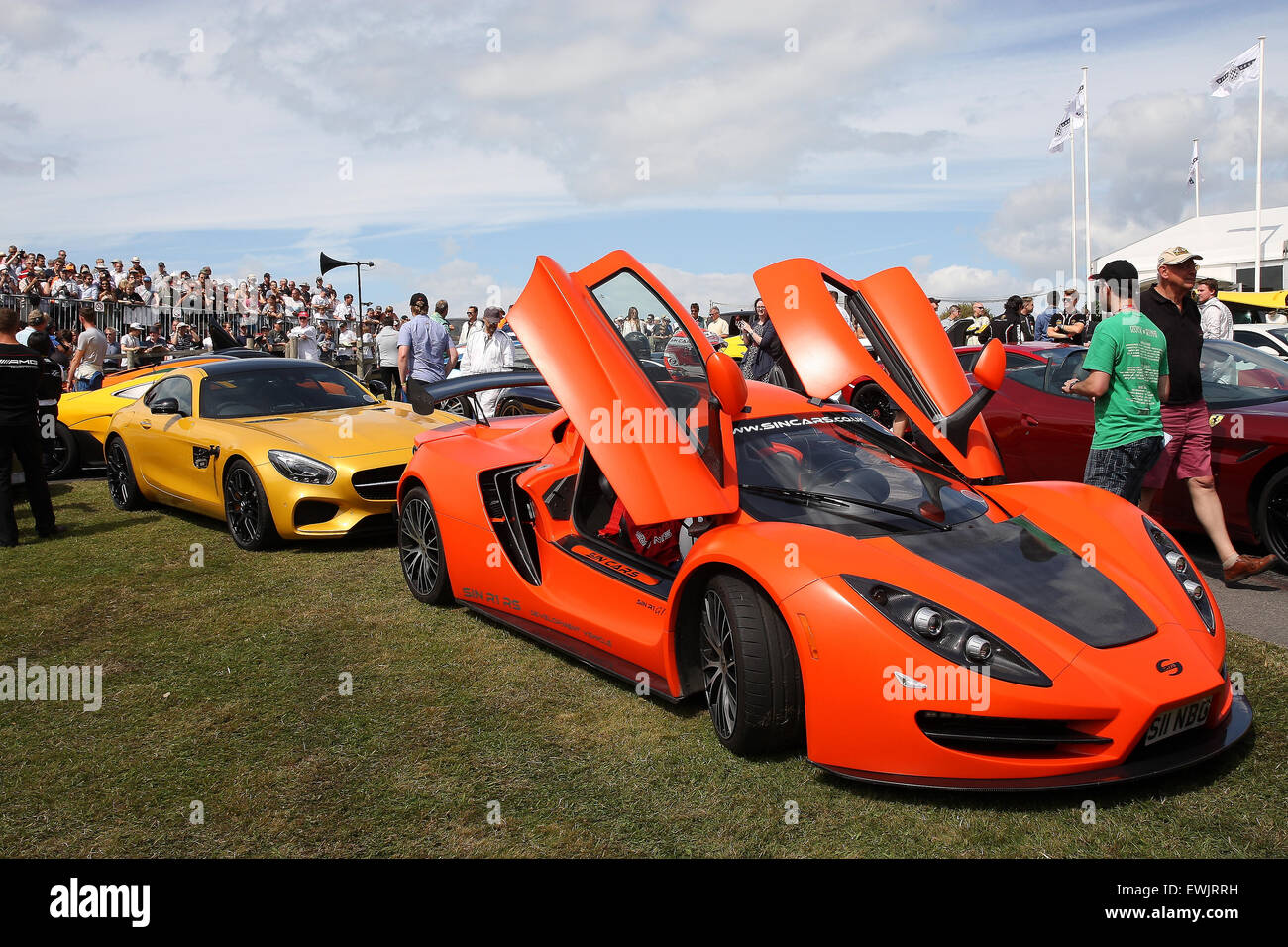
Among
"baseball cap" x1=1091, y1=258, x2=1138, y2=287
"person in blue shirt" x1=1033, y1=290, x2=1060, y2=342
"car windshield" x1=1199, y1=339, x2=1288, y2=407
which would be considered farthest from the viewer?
"person in blue shirt" x1=1033, y1=290, x2=1060, y2=342

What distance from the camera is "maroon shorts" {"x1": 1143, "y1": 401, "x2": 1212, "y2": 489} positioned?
19.8ft

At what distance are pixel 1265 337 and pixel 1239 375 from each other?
680cm

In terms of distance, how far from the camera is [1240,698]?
388cm

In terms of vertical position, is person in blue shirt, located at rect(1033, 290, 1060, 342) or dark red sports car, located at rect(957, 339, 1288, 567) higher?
person in blue shirt, located at rect(1033, 290, 1060, 342)

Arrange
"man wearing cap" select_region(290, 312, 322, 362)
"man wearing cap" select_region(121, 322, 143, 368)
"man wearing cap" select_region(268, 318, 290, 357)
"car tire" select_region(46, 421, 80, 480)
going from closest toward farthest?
"car tire" select_region(46, 421, 80, 480)
"man wearing cap" select_region(121, 322, 143, 368)
"man wearing cap" select_region(290, 312, 322, 362)
"man wearing cap" select_region(268, 318, 290, 357)

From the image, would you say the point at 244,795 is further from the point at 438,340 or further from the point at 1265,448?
the point at 438,340

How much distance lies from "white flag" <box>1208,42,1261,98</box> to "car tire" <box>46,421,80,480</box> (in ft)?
103

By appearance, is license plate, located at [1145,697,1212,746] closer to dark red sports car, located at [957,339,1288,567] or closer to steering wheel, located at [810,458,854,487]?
steering wheel, located at [810,458,854,487]

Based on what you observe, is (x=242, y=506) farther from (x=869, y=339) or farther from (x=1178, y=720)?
(x=1178, y=720)

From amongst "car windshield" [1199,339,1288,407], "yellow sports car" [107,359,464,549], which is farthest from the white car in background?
"yellow sports car" [107,359,464,549]

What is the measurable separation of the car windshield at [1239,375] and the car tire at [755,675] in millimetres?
4713

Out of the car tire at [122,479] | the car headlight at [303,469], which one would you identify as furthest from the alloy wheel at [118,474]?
the car headlight at [303,469]

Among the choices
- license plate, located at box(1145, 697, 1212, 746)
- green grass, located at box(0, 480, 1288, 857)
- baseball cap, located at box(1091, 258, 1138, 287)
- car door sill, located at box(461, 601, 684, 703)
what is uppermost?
baseball cap, located at box(1091, 258, 1138, 287)
